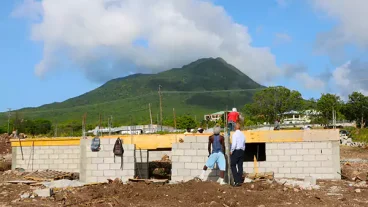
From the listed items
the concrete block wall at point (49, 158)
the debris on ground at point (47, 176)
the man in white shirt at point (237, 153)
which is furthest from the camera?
the concrete block wall at point (49, 158)

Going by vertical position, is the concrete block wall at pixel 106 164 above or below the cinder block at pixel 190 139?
below

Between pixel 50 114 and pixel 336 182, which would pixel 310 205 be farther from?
pixel 50 114

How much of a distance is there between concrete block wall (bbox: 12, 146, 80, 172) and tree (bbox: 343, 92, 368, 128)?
58.4 metres

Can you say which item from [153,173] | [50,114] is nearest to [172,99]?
[50,114]

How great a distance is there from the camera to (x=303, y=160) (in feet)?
40.1

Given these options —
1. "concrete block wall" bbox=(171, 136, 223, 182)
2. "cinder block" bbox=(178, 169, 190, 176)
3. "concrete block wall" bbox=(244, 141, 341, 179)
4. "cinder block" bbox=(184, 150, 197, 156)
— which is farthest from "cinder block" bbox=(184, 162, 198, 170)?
"concrete block wall" bbox=(244, 141, 341, 179)

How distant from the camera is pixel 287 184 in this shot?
10359 mm

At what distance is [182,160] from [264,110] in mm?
52452

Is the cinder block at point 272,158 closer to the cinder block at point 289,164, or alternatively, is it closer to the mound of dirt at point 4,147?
the cinder block at point 289,164

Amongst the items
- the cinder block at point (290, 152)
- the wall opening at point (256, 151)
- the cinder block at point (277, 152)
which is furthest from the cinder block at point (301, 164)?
the wall opening at point (256, 151)

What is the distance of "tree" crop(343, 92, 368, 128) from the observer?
66.4m

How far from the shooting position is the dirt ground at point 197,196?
27.9 ft

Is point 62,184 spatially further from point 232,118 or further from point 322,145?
point 322,145

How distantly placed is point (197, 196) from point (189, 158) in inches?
109
